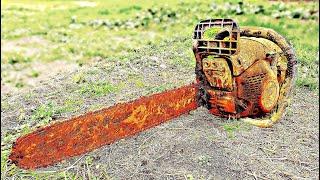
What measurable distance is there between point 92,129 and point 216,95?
88 cm

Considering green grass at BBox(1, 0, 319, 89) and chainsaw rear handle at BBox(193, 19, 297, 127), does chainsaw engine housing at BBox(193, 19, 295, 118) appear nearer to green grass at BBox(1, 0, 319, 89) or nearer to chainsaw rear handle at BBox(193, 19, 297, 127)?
chainsaw rear handle at BBox(193, 19, 297, 127)

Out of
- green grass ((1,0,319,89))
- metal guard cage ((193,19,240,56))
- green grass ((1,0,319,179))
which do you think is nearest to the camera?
metal guard cage ((193,19,240,56))

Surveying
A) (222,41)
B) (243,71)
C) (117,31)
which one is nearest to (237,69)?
(243,71)

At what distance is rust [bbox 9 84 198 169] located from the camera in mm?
2375

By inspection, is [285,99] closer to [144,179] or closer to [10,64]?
[144,179]

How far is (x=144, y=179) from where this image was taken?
2.62 meters

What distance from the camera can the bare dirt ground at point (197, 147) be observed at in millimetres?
2713

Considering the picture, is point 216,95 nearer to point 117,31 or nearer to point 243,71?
point 243,71

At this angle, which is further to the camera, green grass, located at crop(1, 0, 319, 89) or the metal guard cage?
green grass, located at crop(1, 0, 319, 89)

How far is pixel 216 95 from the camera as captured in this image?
3.09m

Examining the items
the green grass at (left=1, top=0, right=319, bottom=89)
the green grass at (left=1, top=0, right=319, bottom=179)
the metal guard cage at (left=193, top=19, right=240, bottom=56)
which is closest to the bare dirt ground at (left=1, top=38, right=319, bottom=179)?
the green grass at (left=1, top=0, right=319, bottom=179)

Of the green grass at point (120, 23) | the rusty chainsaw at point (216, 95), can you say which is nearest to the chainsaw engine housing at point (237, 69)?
the rusty chainsaw at point (216, 95)

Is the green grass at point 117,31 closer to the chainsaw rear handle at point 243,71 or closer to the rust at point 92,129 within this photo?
the chainsaw rear handle at point 243,71

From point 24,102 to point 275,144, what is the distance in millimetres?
2043
